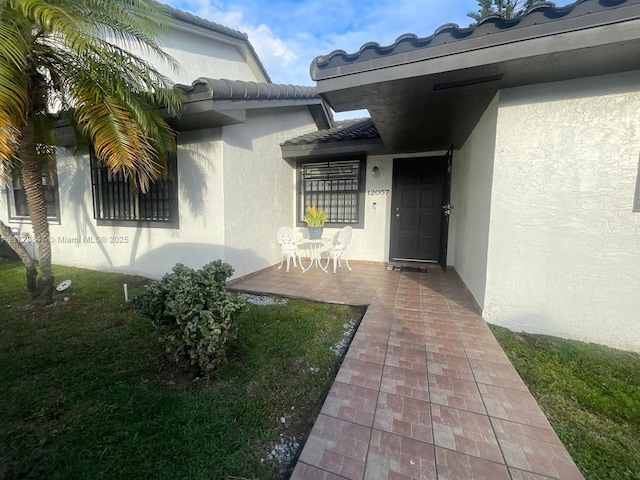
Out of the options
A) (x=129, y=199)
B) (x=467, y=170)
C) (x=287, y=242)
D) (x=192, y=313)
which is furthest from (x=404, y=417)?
(x=129, y=199)

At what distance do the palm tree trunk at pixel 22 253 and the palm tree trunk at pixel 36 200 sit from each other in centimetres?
11

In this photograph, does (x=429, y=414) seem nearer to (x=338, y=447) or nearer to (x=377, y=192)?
(x=338, y=447)

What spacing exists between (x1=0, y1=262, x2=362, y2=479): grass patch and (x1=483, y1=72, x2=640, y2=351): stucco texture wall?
2388mm

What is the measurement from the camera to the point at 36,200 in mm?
3859

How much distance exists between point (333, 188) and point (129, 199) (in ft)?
15.4

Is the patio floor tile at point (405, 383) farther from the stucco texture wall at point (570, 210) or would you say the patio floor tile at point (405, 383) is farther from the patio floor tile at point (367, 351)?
the stucco texture wall at point (570, 210)

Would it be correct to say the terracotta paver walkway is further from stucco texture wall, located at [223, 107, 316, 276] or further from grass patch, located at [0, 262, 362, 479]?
stucco texture wall, located at [223, 107, 316, 276]

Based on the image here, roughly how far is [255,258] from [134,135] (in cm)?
314

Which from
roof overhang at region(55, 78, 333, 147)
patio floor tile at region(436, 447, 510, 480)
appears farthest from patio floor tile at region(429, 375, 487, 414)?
roof overhang at region(55, 78, 333, 147)

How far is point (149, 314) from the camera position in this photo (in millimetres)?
2326

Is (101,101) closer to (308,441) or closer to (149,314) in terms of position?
(149,314)

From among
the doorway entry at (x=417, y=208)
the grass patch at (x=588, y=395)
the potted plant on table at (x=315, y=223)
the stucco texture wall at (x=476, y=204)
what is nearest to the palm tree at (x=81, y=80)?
the potted plant on table at (x=315, y=223)

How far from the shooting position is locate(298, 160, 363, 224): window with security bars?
697cm

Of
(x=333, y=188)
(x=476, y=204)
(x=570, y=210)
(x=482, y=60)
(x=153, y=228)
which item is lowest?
(x=153, y=228)
